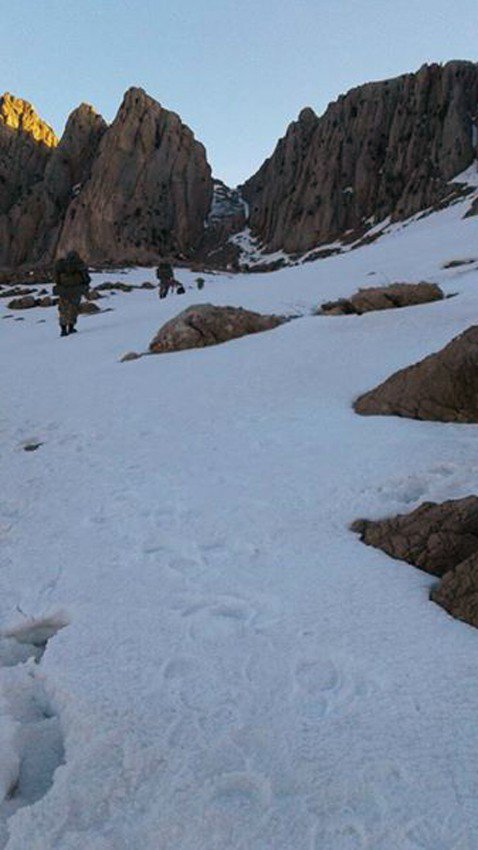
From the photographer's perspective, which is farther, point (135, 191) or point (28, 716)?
point (135, 191)

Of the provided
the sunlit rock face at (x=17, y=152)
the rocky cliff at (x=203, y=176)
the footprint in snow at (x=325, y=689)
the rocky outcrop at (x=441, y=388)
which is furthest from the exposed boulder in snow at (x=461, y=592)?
the sunlit rock face at (x=17, y=152)

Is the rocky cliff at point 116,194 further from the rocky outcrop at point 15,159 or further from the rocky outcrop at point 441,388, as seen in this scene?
the rocky outcrop at point 441,388

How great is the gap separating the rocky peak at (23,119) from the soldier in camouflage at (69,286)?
90.8 metres

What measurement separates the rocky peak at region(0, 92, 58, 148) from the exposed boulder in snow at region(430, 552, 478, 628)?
360ft

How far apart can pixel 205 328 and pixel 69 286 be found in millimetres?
7232

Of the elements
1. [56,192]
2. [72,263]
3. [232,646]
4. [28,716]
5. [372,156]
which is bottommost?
[28,716]

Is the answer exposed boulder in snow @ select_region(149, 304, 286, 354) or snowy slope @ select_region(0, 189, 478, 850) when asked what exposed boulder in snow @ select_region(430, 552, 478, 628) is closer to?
snowy slope @ select_region(0, 189, 478, 850)

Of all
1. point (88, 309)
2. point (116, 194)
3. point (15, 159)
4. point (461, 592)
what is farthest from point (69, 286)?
point (15, 159)

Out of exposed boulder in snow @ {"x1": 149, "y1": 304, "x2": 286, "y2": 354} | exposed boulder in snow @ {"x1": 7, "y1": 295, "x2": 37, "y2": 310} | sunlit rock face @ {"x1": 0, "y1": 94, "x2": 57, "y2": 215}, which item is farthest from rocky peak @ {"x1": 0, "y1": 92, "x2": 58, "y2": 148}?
exposed boulder in snow @ {"x1": 149, "y1": 304, "x2": 286, "y2": 354}

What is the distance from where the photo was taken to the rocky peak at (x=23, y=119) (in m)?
96.4

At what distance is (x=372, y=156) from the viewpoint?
8344cm

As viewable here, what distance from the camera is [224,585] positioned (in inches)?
165

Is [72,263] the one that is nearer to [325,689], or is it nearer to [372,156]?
[325,689]

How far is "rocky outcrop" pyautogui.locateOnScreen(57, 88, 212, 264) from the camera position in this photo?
271 ft
